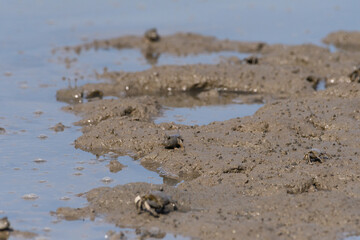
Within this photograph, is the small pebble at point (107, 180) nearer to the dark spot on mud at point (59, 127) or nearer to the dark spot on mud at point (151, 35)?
the dark spot on mud at point (59, 127)

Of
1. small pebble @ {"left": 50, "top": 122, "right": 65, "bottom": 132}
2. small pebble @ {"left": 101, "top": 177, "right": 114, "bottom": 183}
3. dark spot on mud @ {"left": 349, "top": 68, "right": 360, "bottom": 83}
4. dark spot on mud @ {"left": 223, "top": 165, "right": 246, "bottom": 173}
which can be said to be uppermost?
dark spot on mud @ {"left": 349, "top": 68, "right": 360, "bottom": 83}

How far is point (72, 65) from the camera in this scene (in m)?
14.5

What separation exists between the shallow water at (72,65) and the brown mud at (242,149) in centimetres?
36

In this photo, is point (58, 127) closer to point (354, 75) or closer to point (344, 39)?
point (354, 75)

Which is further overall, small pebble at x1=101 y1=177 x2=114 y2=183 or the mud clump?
the mud clump

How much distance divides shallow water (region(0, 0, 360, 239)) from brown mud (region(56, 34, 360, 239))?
363 millimetres

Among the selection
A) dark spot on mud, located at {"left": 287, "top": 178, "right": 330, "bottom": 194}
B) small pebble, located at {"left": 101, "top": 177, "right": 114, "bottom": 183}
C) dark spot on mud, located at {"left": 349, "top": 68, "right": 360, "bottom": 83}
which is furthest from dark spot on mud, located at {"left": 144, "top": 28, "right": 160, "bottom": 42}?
dark spot on mud, located at {"left": 287, "top": 178, "right": 330, "bottom": 194}

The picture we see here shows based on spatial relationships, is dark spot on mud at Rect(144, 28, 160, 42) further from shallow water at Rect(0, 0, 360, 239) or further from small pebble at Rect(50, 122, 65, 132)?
small pebble at Rect(50, 122, 65, 132)

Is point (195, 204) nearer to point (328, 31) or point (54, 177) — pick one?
point (54, 177)

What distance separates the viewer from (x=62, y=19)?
18.9m

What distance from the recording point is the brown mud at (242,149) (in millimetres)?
6738

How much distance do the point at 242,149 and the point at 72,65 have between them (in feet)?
22.8

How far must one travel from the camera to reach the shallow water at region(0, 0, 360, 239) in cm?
756

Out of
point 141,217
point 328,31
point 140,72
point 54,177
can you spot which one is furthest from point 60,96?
point 328,31
